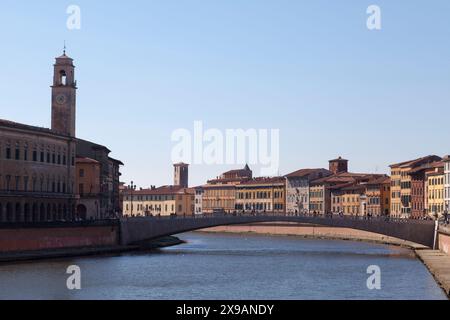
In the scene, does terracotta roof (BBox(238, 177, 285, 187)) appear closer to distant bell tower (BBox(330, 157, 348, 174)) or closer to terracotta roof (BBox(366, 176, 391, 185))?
distant bell tower (BBox(330, 157, 348, 174))

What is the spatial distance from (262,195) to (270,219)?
76.8m

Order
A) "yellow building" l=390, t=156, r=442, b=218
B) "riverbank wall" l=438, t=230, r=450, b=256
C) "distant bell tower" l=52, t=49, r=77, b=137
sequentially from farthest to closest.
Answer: "yellow building" l=390, t=156, r=442, b=218
"distant bell tower" l=52, t=49, r=77, b=137
"riverbank wall" l=438, t=230, r=450, b=256

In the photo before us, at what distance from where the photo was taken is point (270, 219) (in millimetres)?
101938

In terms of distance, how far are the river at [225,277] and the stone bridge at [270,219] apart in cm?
463

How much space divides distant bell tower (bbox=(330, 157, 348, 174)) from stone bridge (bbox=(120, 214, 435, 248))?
76.2 m

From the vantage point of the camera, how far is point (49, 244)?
266ft

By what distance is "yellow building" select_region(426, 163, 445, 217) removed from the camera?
120250 mm

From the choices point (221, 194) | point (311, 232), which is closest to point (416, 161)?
point (311, 232)

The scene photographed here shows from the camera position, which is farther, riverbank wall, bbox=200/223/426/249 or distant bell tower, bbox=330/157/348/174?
distant bell tower, bbox=330/157/348/174

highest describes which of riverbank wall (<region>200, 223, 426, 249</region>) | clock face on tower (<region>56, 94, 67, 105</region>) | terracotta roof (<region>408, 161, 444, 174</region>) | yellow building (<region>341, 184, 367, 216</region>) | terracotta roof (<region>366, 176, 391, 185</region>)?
clock face on tower (<region>56, 94, 67, 105</region>)

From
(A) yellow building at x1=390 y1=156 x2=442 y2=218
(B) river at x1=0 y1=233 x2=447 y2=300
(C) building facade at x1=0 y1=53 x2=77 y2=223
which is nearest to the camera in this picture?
(B) river at x1=0 y1=233 x2=447 y2=300

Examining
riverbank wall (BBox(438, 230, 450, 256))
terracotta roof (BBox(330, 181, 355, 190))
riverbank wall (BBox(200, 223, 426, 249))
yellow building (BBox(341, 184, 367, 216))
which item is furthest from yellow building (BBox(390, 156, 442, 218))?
riverbank wall (BBox(438, 230, 450, 256))

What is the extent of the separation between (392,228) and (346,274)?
91.1 feet
